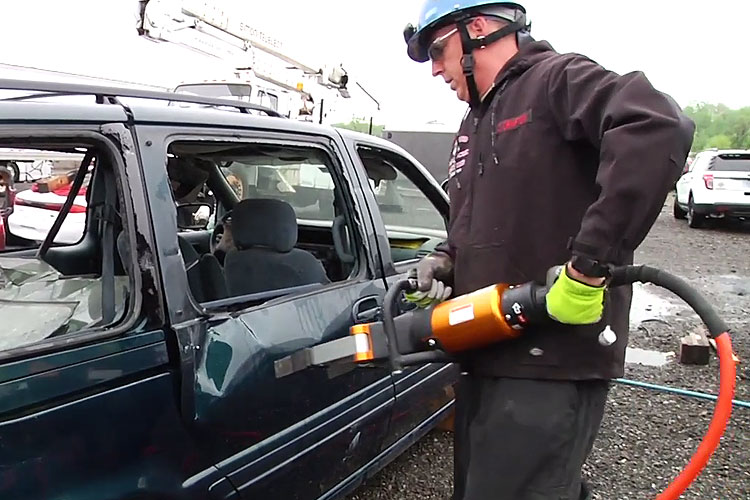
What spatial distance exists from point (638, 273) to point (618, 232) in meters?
0.19

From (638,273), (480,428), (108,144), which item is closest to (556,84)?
(638,273)

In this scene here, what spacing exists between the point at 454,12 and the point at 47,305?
4.62 ft

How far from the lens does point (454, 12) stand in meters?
1.77

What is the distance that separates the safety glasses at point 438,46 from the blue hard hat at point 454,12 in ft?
0.09

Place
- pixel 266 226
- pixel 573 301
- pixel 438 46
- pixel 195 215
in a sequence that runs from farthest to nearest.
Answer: pixel 195 215 < pixel 266 226 < pixel 438 46 < pixel 573 301

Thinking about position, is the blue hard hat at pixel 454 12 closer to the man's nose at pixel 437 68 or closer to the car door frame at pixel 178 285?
the man's nose at pixel 437 68

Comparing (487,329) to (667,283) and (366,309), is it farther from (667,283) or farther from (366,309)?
(366,309)

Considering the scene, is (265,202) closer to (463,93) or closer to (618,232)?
(463,93)

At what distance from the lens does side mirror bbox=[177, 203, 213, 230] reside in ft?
12.2

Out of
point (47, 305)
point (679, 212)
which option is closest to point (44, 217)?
point (47, 305)

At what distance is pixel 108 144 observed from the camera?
5.88ft

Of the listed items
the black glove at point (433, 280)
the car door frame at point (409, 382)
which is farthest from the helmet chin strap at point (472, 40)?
the car door frame at point (409, 382)

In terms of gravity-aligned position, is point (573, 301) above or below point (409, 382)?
above

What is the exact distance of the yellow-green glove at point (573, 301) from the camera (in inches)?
58.4
